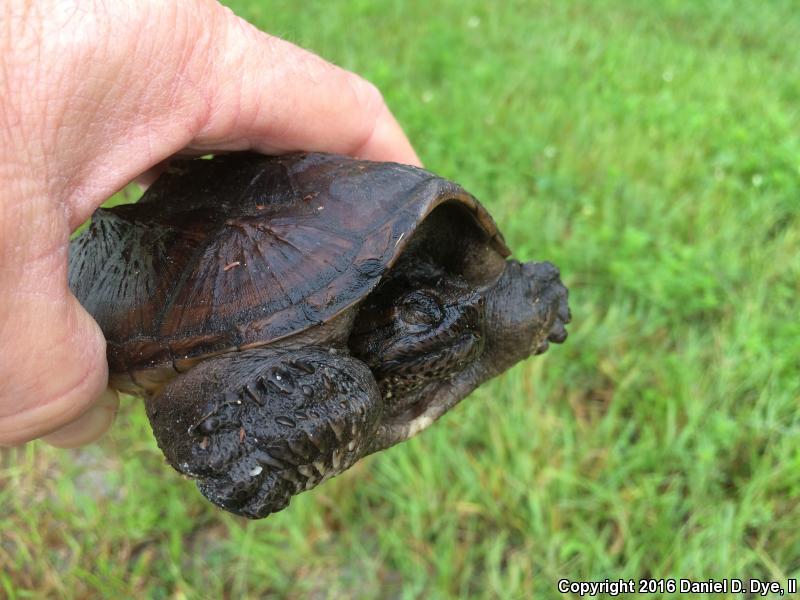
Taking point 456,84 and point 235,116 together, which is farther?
point 456,84

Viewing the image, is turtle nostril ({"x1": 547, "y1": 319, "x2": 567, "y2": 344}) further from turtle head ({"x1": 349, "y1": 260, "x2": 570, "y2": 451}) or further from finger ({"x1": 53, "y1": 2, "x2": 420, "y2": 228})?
finger ({"x1": 53, "y1": 2, "x2": 420, "y2": 228})

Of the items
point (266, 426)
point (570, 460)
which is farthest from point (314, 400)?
point (570, 460)

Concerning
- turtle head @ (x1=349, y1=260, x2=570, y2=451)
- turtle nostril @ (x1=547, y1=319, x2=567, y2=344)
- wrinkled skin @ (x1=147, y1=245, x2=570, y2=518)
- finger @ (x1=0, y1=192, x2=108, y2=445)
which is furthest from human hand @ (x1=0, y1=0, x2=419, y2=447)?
turtle nostril @ (x1=547, y1=319, x2=567, y2=344)

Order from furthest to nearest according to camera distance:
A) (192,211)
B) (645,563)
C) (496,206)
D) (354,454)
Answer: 1. (496,206)
2. (645,563)
3. (192,211)
4. (354,454)

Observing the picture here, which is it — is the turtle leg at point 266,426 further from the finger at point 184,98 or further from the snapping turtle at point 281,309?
the finger at point 184,98

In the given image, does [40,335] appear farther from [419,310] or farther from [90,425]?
[419,310]

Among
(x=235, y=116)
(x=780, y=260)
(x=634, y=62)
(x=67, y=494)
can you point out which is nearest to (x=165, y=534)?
(x=67, y=494)

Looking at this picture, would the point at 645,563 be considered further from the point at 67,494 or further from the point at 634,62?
the point at 634,62
